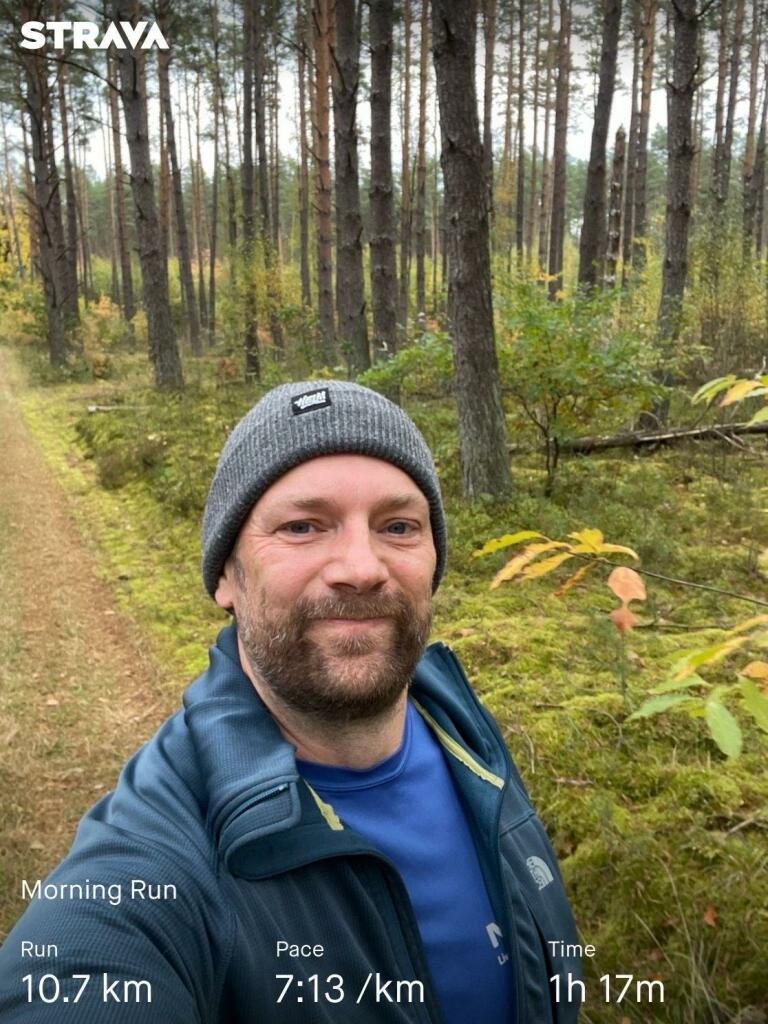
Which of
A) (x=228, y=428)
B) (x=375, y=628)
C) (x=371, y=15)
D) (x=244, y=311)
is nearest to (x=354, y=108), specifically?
(x=371, y=15)

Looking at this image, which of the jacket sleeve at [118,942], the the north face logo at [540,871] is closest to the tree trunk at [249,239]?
the the north face logo at [540,871]

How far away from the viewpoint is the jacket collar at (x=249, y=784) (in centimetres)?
121

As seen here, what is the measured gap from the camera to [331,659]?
1492 mm

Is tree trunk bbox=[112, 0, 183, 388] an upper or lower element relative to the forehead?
upper

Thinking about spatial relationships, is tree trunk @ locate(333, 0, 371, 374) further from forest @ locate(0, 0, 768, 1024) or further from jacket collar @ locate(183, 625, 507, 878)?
jacket collar @ locate(183, 625, 507, 878)

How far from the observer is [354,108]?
425 inches

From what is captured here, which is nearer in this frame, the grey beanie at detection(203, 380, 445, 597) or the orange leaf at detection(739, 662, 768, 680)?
the orange leaf at detection(739, 662, 768, 680)

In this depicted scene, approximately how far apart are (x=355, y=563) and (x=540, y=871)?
0.91m

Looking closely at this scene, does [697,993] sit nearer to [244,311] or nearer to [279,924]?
[279,924]

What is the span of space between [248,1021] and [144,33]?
1823 centimetres

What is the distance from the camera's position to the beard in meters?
1.49

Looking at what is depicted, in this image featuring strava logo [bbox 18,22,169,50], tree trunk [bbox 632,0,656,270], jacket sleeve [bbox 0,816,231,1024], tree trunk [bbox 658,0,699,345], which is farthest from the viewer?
tree trunk [bbox 632,0,656,270]

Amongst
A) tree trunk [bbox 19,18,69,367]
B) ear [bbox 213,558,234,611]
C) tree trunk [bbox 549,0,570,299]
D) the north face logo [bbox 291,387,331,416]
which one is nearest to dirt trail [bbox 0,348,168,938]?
ear [bbox 213,558,234,611]

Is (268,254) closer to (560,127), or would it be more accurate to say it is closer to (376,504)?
(560,127)
